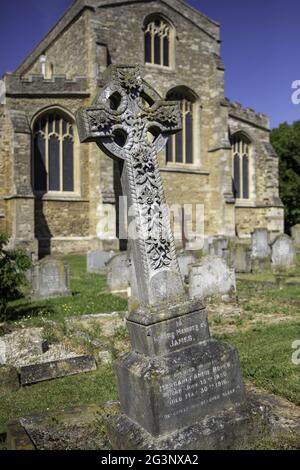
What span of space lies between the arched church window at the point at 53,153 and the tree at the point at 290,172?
675 inches

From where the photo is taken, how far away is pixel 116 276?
11.6m

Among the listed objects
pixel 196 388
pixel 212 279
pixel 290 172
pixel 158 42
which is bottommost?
pixel 196 388

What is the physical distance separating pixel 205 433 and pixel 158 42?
2347cm

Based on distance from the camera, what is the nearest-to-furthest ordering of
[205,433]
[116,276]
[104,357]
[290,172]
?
[205,433] < [104,357] < [116,276] < [290,172]

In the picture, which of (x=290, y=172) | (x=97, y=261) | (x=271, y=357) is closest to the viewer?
(x=271, y=357)

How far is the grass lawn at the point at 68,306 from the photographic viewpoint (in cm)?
894

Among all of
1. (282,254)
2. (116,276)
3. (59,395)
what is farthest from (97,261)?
(59,395)

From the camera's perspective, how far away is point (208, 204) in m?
24.5

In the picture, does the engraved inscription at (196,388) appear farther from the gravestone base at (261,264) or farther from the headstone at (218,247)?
the headstone at (218,247)

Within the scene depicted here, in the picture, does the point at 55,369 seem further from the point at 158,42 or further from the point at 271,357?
the point at 158,42

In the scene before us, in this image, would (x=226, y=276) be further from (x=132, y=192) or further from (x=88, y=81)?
(x=88, y=81)

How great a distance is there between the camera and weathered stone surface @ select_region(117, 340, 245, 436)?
3266 millimetres

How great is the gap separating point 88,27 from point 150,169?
1982 cm
